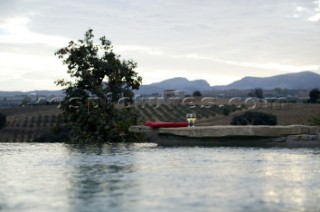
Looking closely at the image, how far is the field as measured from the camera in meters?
56.5

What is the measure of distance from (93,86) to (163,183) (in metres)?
17.7

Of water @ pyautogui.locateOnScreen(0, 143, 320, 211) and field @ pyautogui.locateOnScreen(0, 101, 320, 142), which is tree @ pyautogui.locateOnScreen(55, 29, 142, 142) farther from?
field @ pyautogui.locateOnScreen(0, 101, 320, 142)

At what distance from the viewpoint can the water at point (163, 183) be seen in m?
8.14

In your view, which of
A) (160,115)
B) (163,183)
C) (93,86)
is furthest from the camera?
(160,115)

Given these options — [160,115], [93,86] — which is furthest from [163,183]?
[160,115]

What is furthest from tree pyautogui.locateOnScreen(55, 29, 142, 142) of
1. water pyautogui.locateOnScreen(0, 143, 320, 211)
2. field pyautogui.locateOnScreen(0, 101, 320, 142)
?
field pyautogui.locateOnScreen(0, 101, 320, 142)

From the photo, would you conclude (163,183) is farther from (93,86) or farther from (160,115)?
(160,115)

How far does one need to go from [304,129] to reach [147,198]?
13.0 m

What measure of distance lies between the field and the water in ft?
126

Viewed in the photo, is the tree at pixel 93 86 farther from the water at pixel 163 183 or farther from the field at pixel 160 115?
the field at pixel 160 115

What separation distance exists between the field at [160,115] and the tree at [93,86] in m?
26.0

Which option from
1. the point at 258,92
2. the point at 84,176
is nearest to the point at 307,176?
the point at 84,176

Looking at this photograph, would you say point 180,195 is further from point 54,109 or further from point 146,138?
point 54,109

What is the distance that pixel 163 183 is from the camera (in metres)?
10.3
